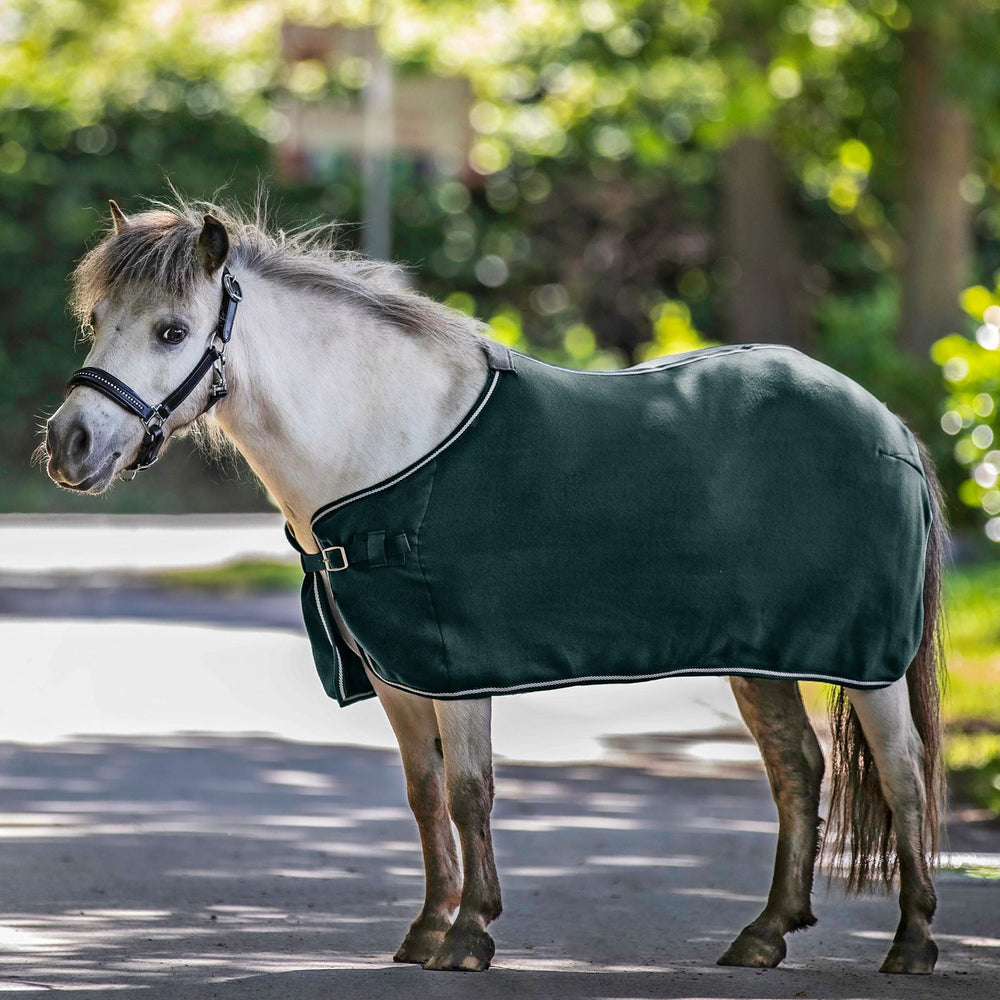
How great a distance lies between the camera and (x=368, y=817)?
777 cm

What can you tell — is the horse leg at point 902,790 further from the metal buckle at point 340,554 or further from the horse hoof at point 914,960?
the metal buckle at point 340,554

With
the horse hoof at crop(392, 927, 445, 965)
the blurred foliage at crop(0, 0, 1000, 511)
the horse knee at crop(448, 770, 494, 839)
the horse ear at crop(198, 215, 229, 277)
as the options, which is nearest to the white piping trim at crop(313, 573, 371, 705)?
the horse knee at crop(448, 770, 494, 839)

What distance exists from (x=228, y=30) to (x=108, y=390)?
21496 millimetres

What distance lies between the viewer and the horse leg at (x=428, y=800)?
5.42 meters

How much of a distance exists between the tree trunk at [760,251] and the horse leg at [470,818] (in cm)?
1365

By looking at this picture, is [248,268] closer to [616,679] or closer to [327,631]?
[327,631]

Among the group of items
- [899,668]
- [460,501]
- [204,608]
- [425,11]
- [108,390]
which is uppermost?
[425,11]

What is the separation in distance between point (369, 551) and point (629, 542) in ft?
2.37

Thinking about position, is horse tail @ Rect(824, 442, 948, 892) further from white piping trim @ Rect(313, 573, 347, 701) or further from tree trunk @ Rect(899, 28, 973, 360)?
tree trunk @ Rect(899, 28, 973, 360)

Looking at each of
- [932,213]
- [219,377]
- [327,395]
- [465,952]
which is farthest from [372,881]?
[932,213]

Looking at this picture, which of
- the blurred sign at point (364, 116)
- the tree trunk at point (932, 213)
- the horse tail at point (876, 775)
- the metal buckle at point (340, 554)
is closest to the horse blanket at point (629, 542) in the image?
the metal buckle at point (340, 554)

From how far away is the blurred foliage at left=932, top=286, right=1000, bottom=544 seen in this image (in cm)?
952

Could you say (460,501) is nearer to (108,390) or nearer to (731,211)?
(108,390)

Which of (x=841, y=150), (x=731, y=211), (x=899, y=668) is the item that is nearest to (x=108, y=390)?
(x=899, y=668)
